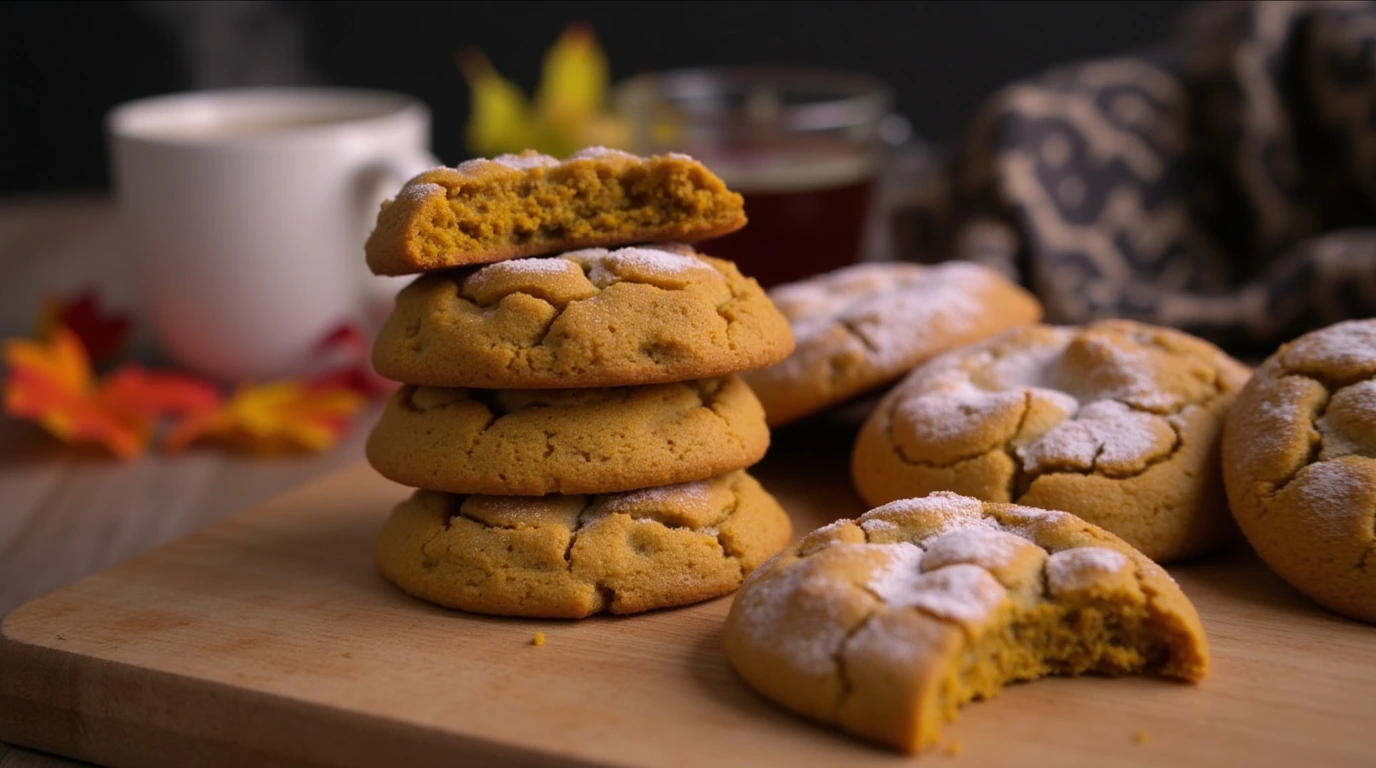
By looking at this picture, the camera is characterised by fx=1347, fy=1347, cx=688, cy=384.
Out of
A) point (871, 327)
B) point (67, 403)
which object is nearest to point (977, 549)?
point (871, 327)

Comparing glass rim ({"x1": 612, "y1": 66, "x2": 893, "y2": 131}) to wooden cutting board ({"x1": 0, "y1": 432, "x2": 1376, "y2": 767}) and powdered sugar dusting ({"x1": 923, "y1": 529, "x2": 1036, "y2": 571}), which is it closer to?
wooden cutting board ({"x1": 0, "y1": 432, "x2": 1376, "y2": 767})

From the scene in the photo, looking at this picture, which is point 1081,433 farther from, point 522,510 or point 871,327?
point 522,510

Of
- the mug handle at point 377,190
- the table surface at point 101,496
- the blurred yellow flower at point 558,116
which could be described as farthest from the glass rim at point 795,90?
the table surface at point 101,496

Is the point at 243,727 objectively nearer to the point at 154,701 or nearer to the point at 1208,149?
the point at 154,701

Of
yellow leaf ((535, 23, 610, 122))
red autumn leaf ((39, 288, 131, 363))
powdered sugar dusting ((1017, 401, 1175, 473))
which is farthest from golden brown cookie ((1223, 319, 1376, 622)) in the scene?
red autumn leaf ((39, 288, 131, 363))

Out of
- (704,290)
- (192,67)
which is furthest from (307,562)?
(192,67)

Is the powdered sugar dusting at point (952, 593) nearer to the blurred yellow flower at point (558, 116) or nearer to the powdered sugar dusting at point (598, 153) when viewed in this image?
the powdered sugar dusting at point (598, 153)
